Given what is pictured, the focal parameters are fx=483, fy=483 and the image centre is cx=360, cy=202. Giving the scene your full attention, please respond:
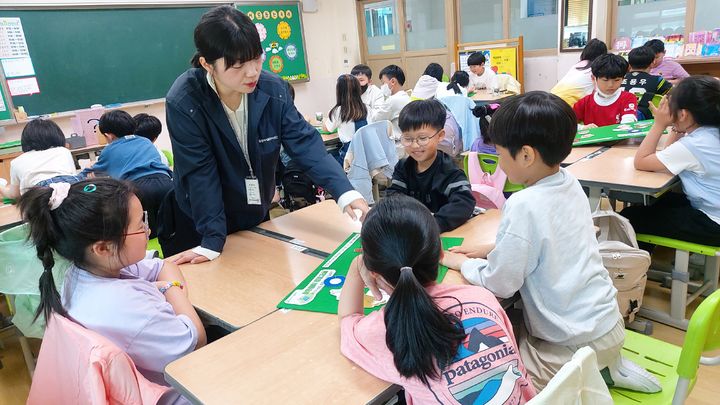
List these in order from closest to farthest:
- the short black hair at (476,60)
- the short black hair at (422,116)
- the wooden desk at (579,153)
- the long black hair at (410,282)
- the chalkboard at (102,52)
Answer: the long black hair at (410,282) < the short black hair at (422,116) < the wooden desk at (579,153) < the chalkboard at (102,52) < the short black hair at (476,60)

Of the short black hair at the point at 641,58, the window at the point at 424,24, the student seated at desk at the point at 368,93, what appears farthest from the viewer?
the window at the point at 424,24

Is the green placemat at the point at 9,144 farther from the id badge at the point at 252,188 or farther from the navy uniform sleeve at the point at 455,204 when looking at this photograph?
the navy uniform sleeve at the point at 455,204

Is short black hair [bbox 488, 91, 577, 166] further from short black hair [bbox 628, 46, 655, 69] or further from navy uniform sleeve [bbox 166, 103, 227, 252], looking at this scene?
short black hair [bbox 628, 46, 655, 69]

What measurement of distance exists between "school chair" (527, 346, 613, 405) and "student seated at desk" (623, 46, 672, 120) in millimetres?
3257

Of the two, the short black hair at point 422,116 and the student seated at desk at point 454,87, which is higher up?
the short black hair at point 422,116

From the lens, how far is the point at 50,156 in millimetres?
3031

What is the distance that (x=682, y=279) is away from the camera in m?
2.24

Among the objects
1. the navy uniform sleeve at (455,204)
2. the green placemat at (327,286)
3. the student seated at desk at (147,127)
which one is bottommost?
the green placemat at (327,286)

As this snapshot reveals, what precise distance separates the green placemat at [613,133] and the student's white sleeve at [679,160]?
0.57m

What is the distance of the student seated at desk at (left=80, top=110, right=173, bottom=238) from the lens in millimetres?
2748

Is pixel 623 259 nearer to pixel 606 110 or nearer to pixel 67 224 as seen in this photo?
pixel 606 110

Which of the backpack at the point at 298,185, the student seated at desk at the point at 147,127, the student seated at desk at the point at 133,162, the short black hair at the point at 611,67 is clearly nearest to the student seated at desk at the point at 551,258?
the student seated at desk at the point at 133,162

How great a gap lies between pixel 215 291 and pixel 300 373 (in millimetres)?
534

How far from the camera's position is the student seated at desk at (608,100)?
3.17 meters
